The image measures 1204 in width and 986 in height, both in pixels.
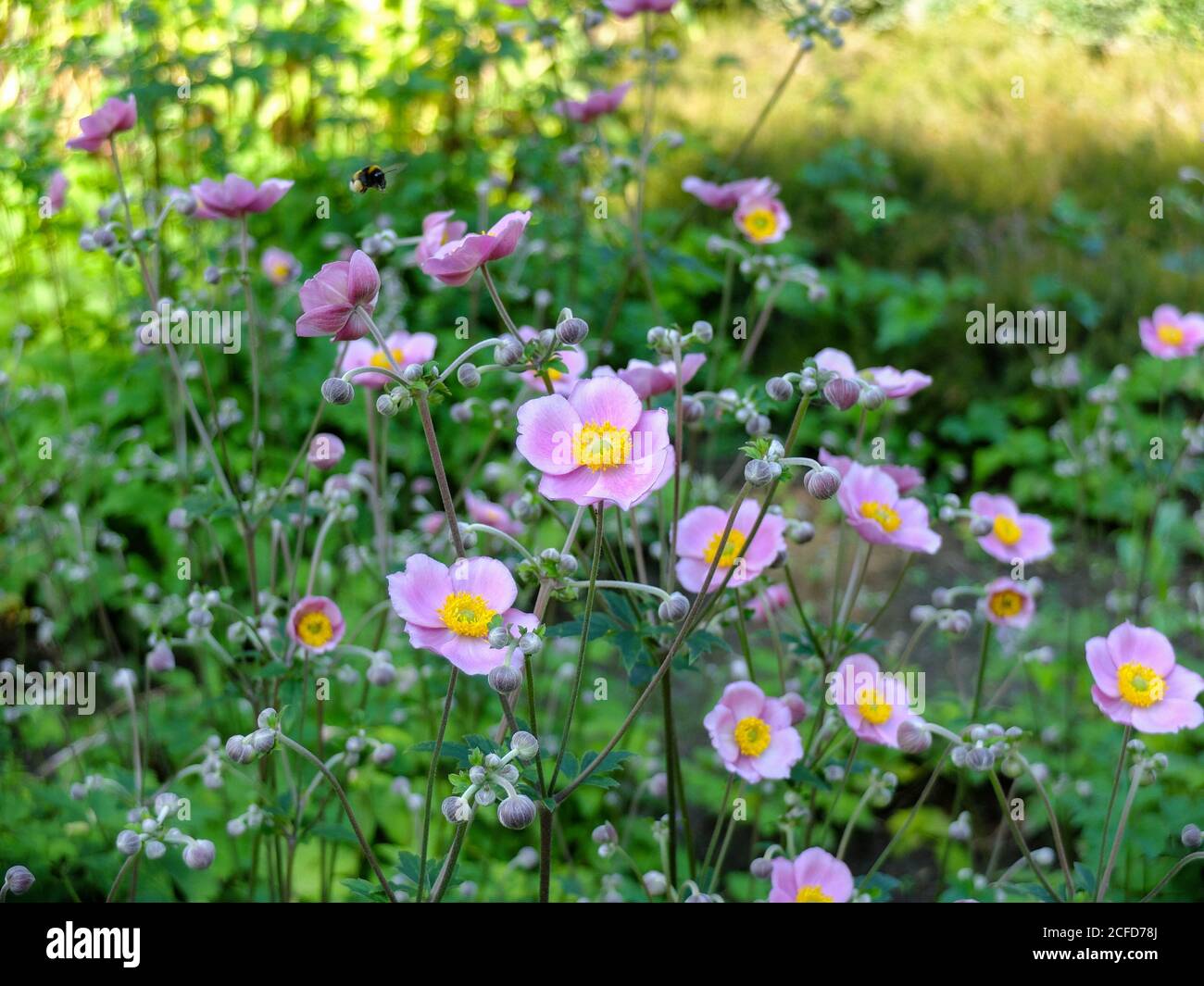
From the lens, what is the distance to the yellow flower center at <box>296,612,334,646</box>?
148 centimetres

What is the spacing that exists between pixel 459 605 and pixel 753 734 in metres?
0.46

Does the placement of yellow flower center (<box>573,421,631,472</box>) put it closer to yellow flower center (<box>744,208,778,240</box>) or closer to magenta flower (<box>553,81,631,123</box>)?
yellow flower center (<box>744,208,778,240</box>)

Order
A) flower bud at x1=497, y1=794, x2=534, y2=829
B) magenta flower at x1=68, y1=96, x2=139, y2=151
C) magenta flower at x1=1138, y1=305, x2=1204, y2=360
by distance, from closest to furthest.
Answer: flower bud at x1=497, y1=794, x2=534, y2=829, magenta flower at x1=68, y1=96, x2=139, y2=151, magenta flower at x1=1138, y1=305, x2=1204, y2=360

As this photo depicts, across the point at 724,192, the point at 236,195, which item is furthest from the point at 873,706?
the point at 236,195

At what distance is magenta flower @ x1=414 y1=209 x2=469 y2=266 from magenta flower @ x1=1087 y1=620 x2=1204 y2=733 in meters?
0.90

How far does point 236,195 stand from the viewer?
1.57 metres

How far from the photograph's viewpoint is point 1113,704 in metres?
1.32

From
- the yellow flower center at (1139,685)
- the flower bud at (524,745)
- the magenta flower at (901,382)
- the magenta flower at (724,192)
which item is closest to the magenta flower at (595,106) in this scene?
the magenta flower at (724,192)

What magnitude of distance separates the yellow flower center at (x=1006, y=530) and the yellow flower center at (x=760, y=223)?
612mm

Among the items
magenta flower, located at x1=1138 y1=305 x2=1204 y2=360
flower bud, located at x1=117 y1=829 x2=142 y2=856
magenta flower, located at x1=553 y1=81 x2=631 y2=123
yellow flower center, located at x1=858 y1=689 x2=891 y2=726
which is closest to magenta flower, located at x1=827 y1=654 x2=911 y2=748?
yellow flower center, located at x1=858 y1=689 x2=891 y2=726

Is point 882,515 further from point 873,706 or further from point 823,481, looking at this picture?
point 823,481

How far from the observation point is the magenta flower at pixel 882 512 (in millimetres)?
1337
